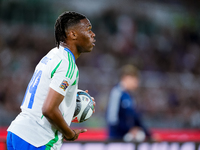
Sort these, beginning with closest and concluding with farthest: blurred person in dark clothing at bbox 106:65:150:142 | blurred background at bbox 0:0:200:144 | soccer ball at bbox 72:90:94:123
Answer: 1. soccer ball at bbox 72:90:94:123
2. blurred person in dark clothing at bbox 106:65:150:142
3. blurred background at bbox 0:0:200:144

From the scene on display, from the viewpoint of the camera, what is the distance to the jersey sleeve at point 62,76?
2.04m

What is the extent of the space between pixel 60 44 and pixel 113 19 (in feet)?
34.7

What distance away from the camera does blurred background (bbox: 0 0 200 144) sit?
28.6ft

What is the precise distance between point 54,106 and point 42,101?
0.17m

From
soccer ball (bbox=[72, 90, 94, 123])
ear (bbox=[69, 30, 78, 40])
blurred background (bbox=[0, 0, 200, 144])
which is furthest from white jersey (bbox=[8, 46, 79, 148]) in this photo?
blurred background (bbox=[0, 0, 200, 144])

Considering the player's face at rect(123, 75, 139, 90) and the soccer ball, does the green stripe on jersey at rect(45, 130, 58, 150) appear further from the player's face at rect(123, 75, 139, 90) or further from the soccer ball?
the player's face at rect(123, 75, 139, 90)

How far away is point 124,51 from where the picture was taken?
1156 centimetres

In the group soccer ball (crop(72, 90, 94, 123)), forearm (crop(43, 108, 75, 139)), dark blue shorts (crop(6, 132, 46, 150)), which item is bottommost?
dark blue shorts (crop(6, 132, 46, 150))

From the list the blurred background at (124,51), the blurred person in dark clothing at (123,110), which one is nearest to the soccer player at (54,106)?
the blurred person in dark clothing at (123,110)

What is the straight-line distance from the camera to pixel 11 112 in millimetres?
7746

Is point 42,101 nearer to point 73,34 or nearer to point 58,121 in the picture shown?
point 58,121

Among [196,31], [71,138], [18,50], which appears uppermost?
[196,31]

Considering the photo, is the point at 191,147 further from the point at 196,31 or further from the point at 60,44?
the point at 196,31

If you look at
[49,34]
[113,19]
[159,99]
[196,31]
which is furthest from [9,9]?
[196,31]
